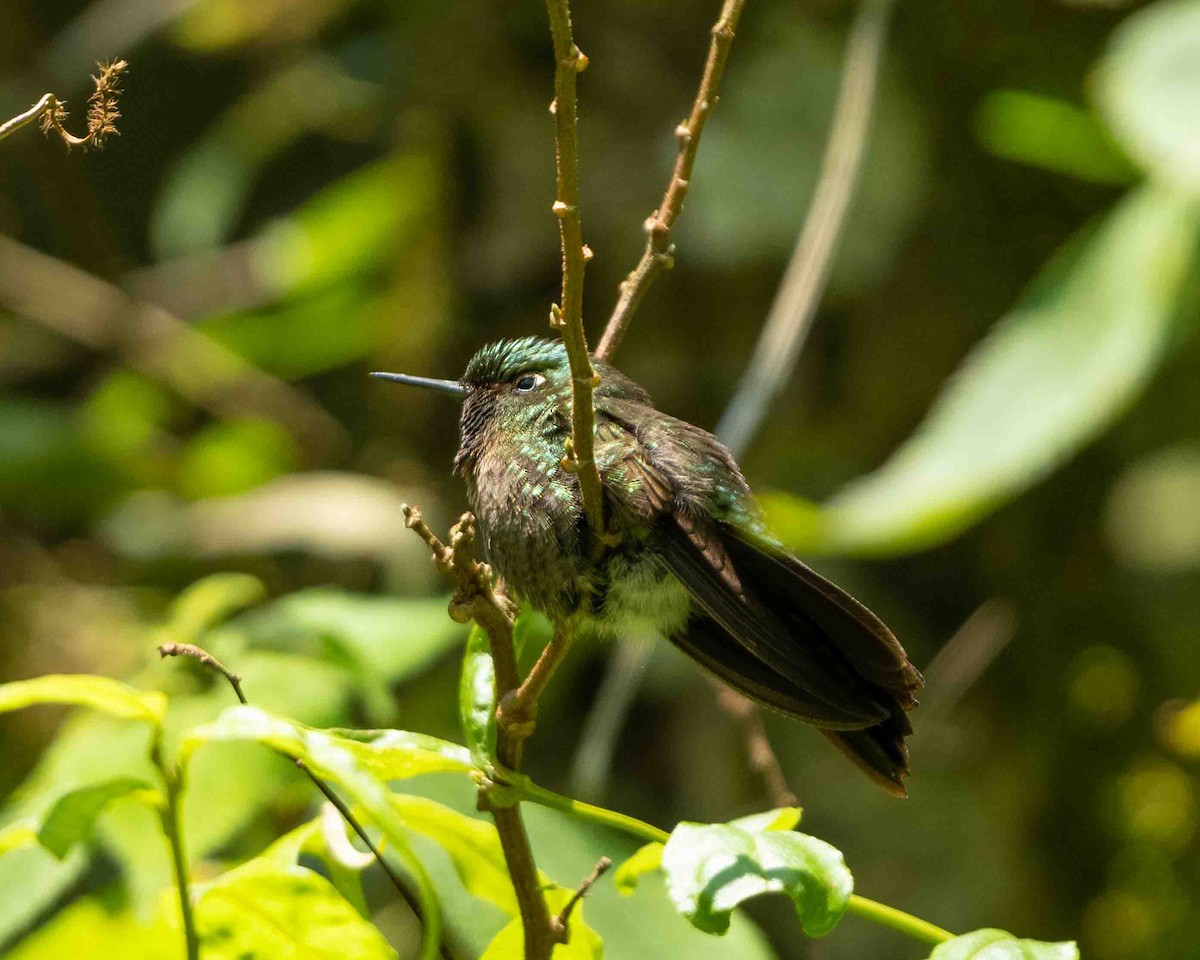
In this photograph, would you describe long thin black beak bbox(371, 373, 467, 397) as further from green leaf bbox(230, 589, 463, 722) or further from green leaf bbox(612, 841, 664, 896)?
green leaf bbox(612, 841, 664, 896)

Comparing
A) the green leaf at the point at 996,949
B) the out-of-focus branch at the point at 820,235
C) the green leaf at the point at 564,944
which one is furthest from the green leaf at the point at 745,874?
the out-of-focus branch at the point at 820,235

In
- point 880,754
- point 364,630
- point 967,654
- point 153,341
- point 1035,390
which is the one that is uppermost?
point 1035,390

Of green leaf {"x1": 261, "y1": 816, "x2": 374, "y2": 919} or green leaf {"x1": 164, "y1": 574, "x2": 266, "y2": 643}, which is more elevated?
green leaf {"x1": 261, "y1": 816, "x2": 374, "y2": 919}

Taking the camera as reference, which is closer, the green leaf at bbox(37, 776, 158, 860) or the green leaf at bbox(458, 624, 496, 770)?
the green leaf at bbox(37, 776, 158, 860)

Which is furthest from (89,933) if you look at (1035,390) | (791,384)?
(791,384)

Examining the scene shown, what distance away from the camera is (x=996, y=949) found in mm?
1134

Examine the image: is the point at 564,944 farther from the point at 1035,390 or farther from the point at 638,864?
the point at 1035,390

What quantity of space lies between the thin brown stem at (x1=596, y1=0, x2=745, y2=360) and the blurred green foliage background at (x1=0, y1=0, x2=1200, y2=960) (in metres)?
1.07

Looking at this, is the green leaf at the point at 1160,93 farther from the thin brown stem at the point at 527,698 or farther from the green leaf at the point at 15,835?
the green leaf at the point at 15,835

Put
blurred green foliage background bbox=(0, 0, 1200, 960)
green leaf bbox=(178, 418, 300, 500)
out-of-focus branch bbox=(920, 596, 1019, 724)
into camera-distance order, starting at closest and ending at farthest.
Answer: blurred green foliage background bbox=(0, 0, 1200, 960)
out-of-focus branch bbox=(920, 596, 1019, 724)
green leaf bbox=(178, 418, 300, 500)

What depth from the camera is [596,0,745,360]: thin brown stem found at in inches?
64.7

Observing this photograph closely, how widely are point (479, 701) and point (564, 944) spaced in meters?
0.24

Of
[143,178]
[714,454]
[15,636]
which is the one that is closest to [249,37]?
[143,178]

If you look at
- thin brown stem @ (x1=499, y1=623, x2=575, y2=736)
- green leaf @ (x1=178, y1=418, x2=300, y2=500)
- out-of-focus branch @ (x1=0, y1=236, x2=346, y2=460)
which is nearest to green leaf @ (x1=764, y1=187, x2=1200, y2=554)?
thin brown stem @ (x1=499, y1=623, x2=575, y2=736)
